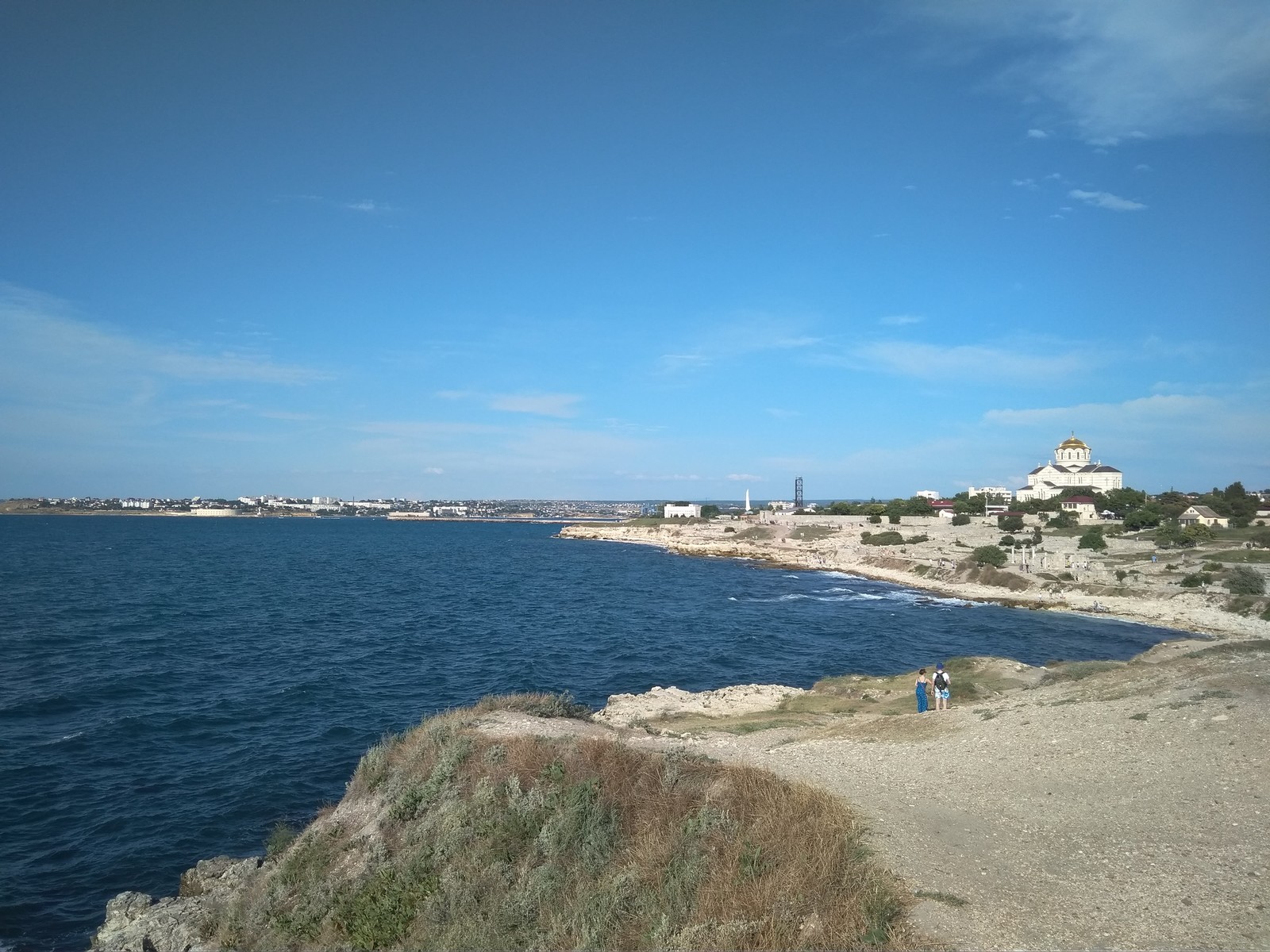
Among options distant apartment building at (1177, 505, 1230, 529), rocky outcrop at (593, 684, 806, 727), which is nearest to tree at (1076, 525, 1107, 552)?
distant apartment building at (1177, 505, 1230, 529)

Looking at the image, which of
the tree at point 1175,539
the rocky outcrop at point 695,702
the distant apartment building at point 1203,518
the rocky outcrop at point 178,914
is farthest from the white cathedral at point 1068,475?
the rocky outcrop at point 178,914

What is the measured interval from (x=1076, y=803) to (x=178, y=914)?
52.7 feet

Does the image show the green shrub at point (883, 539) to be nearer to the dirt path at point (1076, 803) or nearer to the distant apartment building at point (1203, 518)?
the distant apartment building at point (1203, 518)

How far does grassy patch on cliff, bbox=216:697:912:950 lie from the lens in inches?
355

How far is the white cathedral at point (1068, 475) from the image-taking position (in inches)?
4958

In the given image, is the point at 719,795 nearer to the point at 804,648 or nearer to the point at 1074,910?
the point at 1074,910

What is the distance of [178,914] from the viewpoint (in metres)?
13.6

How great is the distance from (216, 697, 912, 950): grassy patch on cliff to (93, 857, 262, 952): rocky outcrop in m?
0.81

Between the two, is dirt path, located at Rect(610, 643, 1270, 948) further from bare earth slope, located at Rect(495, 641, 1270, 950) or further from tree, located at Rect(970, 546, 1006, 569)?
tree, located at Rect(970, 546, 1006, 569)

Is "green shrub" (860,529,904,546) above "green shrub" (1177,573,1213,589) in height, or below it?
above

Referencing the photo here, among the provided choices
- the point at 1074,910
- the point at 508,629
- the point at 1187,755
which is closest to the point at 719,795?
the point at 1074,910

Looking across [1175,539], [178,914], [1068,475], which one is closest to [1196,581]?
[1175,539]

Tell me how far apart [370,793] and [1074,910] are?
1296 centimetres

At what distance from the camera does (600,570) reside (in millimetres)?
90750
